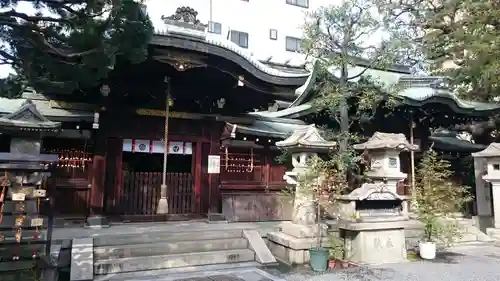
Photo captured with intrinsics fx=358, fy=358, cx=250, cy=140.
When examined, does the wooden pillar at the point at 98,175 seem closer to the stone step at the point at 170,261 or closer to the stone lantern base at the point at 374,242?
the stone step at the point at 170,261

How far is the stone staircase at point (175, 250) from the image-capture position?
7590 mm

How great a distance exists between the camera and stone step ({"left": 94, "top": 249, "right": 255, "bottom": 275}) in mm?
7379

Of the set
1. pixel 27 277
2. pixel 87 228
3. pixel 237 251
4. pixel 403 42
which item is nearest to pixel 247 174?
pixel 237 251

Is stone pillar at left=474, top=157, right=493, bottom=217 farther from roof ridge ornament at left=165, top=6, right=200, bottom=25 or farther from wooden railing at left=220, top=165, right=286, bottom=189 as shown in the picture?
roof ridge ornament at left=165, top=6, right=200, bottom=25

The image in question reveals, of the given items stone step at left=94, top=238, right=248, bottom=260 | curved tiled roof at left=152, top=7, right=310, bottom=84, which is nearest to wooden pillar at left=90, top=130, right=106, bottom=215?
stone step at left=94, top=238, right=248, bottom=260

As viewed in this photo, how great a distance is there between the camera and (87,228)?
960cm

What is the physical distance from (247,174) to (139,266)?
556 cm

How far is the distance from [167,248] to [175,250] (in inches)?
7.4

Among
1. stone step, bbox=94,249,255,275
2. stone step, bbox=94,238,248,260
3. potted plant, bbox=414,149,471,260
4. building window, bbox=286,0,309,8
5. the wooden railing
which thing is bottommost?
stone step, bbox=94,249,255,275

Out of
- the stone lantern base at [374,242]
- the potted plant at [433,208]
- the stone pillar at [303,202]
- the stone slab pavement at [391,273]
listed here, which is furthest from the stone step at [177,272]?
the potted plant at [433,208]

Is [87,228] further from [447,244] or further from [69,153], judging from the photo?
[447,244]

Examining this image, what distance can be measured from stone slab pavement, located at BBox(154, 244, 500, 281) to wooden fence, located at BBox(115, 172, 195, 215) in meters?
A: 4.15

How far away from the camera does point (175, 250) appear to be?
8.25 meters

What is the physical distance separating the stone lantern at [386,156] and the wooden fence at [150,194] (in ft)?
18.3
